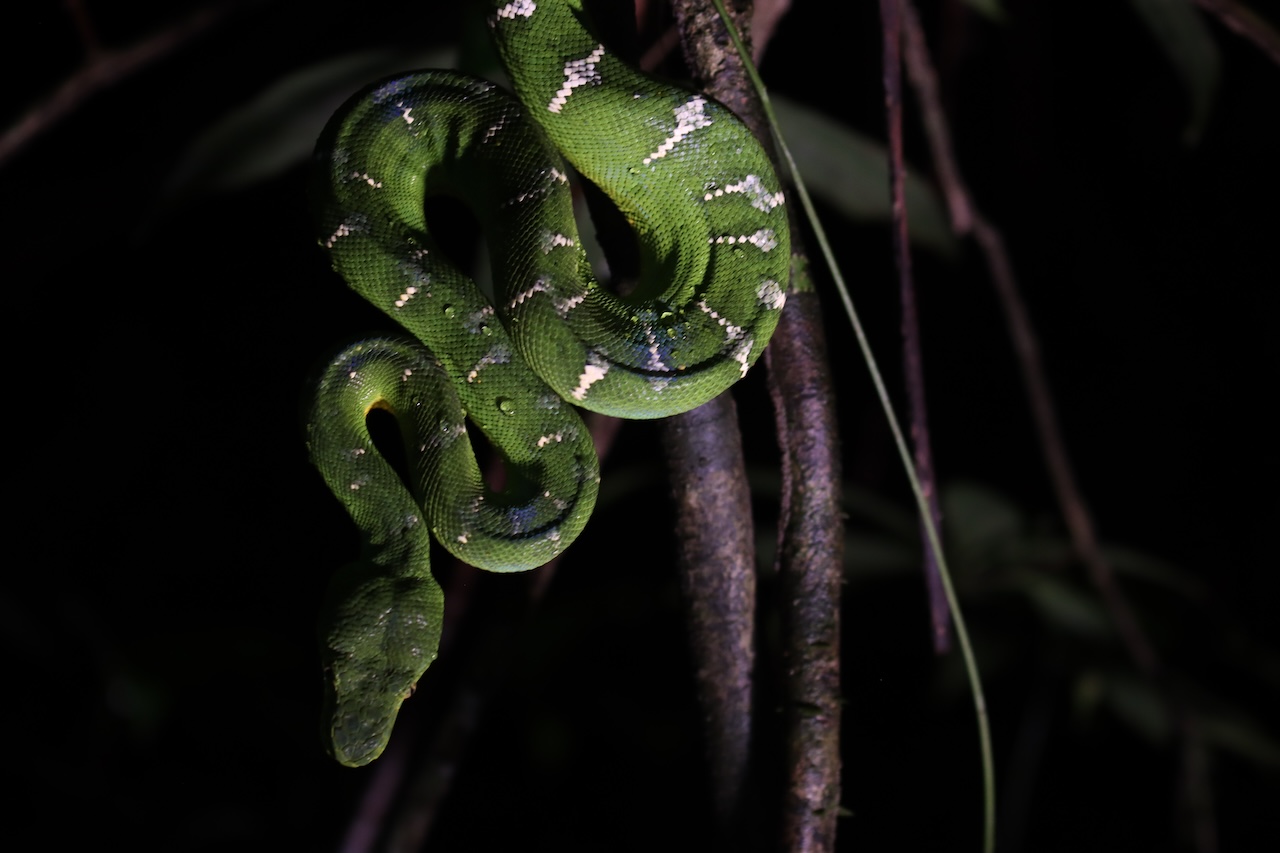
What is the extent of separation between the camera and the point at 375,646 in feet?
5.25

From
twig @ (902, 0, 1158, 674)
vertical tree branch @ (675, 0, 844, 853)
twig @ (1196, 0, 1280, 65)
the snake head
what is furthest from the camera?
twig @ (902, 0, 1158, 674)

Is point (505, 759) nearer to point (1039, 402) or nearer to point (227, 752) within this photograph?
point (227, 752)

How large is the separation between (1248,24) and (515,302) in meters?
1.72

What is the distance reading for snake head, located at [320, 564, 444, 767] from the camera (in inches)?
60.6

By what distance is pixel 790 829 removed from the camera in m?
1.41

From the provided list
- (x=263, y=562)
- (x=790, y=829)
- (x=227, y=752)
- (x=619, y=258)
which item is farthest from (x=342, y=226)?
(x=227, y=752)

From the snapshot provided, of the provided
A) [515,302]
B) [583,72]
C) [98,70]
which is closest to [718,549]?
[515,302]

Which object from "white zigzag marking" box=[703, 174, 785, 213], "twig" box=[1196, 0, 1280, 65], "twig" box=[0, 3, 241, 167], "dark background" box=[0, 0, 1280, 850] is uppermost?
"twig" box=[0, 3, 241, 167]

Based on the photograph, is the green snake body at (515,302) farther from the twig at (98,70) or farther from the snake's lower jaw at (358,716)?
the twig at (98,70)

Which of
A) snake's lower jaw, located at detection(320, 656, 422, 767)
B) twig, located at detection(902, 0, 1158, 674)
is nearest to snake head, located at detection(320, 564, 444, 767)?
snake's lower jaw, located at detection(320, 656, 422, 767)

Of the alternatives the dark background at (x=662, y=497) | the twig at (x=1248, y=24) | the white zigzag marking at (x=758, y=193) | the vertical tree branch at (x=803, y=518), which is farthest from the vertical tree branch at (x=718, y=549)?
the twig at (x=1248, y=24)

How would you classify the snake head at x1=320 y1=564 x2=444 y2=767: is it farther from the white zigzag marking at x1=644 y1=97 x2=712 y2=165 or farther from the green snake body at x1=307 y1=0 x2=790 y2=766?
the white zigzag marking at x1=644 y1=97 x2=712 y2=165

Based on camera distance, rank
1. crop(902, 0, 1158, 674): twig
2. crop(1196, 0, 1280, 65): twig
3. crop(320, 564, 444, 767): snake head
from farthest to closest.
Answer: crop(902, 0, 1158, 674): twig → crop(1196, 0, 1280, 65): twig → crop(320, 564, 444, 767): snake head

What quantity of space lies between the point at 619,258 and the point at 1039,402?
143 centimetres
